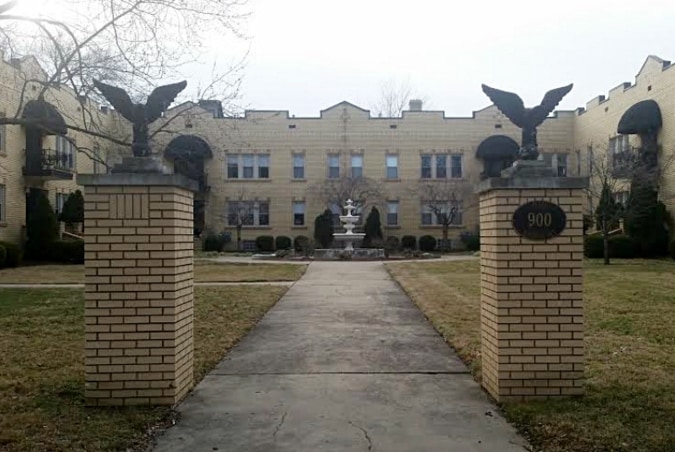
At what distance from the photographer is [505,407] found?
570 cm

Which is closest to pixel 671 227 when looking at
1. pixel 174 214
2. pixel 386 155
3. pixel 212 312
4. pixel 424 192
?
pixel 424 192

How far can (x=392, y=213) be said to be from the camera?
145 ft

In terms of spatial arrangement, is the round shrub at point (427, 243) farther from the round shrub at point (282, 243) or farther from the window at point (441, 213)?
the round shrub at point (282, 243)

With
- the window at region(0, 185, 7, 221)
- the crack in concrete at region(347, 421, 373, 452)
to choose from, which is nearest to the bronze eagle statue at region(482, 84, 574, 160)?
the crack in concrete at region(347, 421, 373, 452)

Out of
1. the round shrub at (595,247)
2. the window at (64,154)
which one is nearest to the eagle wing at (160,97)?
the round shrub at (595,247)

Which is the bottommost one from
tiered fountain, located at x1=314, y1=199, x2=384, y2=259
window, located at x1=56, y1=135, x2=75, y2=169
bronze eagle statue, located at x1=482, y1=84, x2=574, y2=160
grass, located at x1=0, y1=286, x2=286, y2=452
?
grass, located at x1=0, y1=286, x2=286, y2=452

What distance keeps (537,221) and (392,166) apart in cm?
3874

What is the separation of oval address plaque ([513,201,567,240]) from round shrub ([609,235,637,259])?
90.0 feet

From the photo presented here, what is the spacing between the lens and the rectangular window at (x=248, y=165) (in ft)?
146

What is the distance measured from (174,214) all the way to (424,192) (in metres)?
38.4

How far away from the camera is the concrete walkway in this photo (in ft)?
16.0

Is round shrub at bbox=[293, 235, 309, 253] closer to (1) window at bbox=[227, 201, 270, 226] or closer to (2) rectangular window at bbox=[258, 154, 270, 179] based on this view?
(1) window at bbox=[227, 201, 270, 226]

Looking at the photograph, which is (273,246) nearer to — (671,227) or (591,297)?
(671,227)

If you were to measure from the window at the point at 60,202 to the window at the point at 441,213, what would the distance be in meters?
22.1
